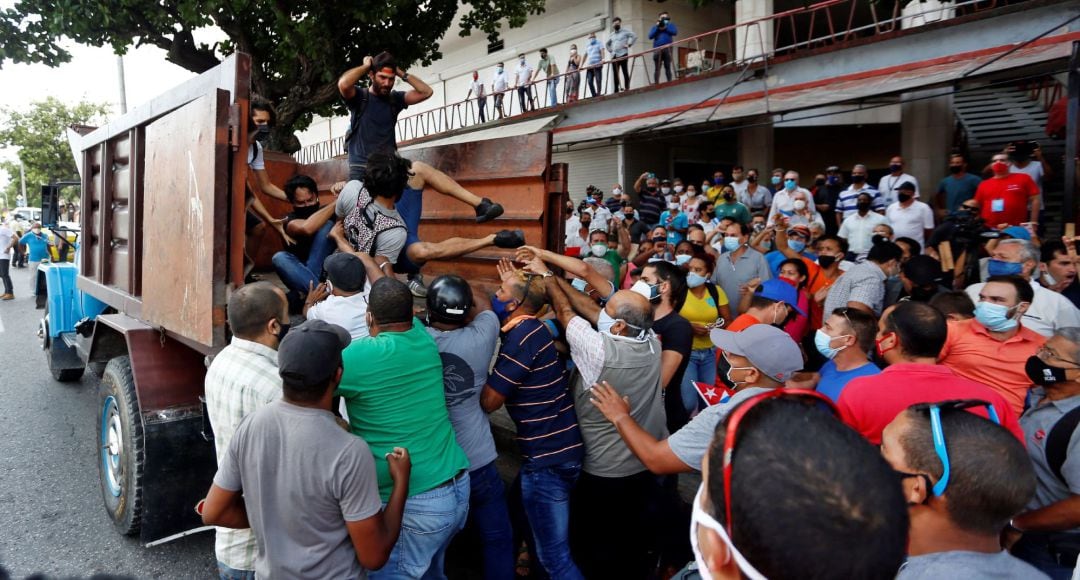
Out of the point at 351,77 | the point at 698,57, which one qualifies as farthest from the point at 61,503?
the point at 698,57

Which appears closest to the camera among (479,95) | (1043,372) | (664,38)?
(1043,372)

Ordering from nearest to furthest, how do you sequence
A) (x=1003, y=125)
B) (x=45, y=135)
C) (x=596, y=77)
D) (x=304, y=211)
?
(x=304, y=211)
(x=1003, y=125)
(x=596, y=77)
(x=45, y=135)

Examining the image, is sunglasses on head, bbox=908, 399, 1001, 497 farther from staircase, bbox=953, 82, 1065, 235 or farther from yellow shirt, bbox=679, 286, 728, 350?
staircase, bbox=953, 82, 1065, 235

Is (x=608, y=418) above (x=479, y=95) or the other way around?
the other way around

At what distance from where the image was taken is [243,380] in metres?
2.24

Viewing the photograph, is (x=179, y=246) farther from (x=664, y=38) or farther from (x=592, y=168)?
(x=592, y=168)

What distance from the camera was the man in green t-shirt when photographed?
2.21 meters

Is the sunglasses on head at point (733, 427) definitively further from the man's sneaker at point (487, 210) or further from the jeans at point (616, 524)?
the man's sneaker at point (487, 210)

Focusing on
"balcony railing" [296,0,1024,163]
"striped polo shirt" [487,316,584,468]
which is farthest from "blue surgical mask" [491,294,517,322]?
"balcony railing" [296,0,1024,163]

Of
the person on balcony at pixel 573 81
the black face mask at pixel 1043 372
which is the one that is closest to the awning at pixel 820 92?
the person on balcony at pixel 573 81

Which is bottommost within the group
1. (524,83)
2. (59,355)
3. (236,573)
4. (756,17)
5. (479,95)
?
(236,573)

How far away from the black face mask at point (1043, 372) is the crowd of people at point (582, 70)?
34.6ft

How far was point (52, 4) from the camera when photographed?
7965 millimetres

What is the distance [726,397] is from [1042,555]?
1212 millimetres
